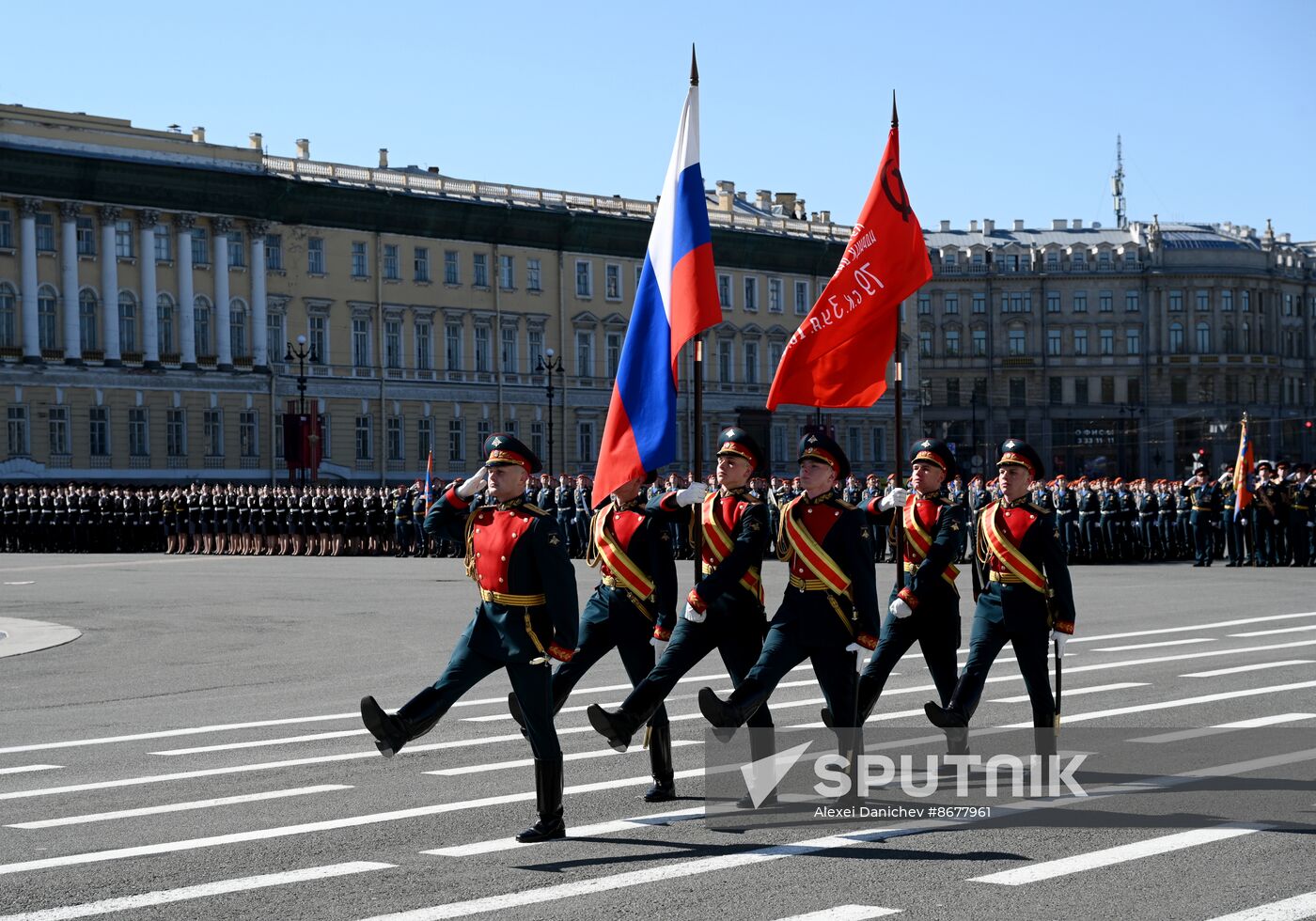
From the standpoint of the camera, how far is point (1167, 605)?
79.8 ft

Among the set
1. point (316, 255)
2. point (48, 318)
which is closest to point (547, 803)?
point (48, 318)

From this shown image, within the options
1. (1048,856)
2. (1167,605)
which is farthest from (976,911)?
(1167,605)

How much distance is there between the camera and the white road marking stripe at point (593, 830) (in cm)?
860

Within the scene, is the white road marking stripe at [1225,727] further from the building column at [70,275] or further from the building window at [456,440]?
the building window at [456,440]

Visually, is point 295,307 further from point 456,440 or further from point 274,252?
point 456,440

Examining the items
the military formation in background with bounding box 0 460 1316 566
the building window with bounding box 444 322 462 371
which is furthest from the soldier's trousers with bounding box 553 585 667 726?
the building window with bounding box 444 322 462 371

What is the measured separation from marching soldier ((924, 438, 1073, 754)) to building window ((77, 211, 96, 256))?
62.5 metres

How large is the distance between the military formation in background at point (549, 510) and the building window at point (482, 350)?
1139 inches

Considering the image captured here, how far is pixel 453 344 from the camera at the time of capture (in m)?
79.7

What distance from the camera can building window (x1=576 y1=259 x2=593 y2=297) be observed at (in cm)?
8331

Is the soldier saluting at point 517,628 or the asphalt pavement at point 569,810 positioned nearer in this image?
the asphalt pavement at point 569,810

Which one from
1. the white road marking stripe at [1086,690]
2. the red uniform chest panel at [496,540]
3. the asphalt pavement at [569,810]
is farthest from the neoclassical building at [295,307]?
the red uniform chest panel at [496,540]

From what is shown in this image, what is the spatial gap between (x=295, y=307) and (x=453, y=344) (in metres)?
7.62

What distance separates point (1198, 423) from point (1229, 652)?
358ft
